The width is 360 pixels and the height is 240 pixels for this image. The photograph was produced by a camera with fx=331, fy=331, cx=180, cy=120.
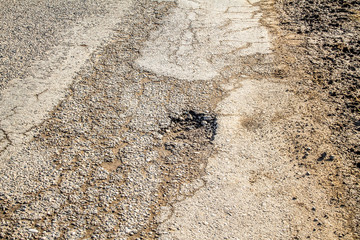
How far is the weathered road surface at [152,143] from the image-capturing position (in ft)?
7.27

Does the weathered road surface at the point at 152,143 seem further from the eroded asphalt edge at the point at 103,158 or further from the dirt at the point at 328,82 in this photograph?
the dirt at the point at 328,82

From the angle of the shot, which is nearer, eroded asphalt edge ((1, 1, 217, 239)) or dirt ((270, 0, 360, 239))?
eroded asphalt edge ((1, 1, 217, 239))

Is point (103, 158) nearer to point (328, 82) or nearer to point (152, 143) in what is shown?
point (152, 143)

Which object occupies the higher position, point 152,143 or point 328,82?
point 328,82

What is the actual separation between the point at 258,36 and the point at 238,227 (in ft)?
10.5

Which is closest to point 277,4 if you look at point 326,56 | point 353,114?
point 326,56

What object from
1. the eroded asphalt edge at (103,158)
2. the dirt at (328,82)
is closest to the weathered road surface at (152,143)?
the eroded asphalt edge at (103,158)

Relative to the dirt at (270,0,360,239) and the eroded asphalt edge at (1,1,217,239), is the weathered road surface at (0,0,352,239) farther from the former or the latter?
the dirt at (270,0,360,239)

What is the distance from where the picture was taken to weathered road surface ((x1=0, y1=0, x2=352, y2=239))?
2.21m

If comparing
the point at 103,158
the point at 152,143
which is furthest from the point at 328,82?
the point at 103,158

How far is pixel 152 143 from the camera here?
286cm

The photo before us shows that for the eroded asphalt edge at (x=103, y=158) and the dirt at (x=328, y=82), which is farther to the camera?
the dirt at (x=328, y=82)

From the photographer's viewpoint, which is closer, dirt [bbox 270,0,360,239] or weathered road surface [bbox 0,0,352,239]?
weathered road surface [bbox 0,0,352,239]

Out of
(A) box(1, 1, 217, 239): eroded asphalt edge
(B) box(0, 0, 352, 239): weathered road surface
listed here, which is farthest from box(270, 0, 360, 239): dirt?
(A) box(1, 1, 217, 239): eroded asphalt edge
